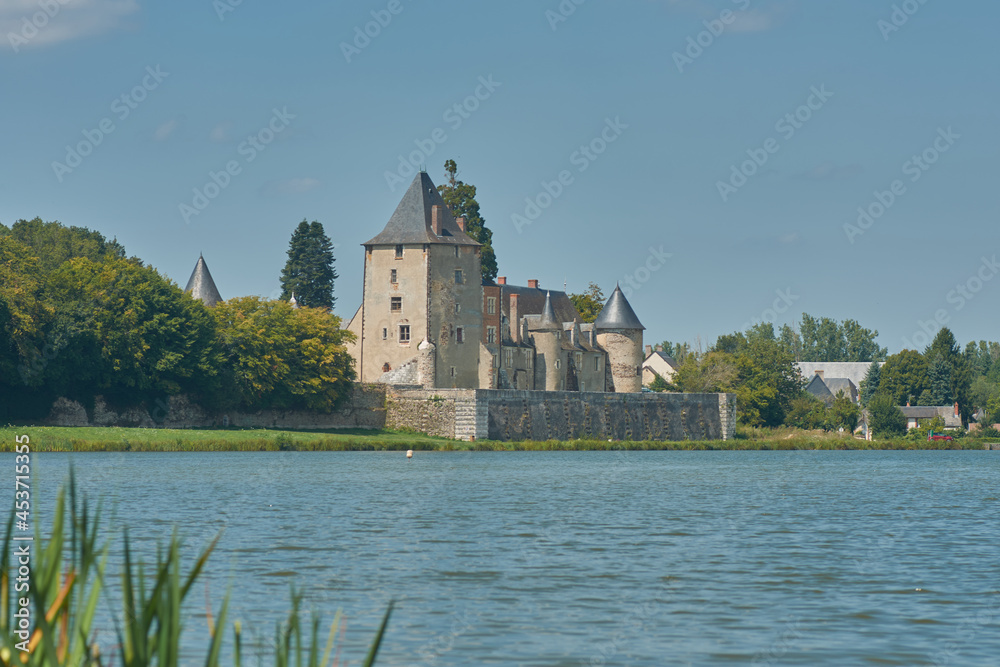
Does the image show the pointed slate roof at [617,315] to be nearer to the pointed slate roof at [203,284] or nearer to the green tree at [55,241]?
the pointed slate roof at [203,284]

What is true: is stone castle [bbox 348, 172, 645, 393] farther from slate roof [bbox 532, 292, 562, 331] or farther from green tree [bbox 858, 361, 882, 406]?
green tree [bbox 858, 361, 882, 406]

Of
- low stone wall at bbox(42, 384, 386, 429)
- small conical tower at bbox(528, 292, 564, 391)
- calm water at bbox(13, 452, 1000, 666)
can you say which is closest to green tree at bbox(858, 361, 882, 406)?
small conical tower at bbox(528, 292, 564, 391)

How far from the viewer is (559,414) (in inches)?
2613

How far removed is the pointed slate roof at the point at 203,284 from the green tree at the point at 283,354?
56.0 feet

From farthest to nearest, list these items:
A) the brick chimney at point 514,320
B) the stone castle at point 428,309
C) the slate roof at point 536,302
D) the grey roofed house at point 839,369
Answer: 1. the grey roofed house at point 839,369
2. the slate roof at point 536,302
3. the brick chimney at point 514,320
4. the stone castle at point 428,309

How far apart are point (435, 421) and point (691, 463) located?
16349 mm

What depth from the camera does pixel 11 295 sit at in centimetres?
4831

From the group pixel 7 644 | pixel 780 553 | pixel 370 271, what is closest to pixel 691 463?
pixel 370 271

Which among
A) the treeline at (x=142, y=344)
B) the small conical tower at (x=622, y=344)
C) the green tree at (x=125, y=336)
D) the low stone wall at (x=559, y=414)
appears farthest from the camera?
the small conical tower at (x=622, y=344)

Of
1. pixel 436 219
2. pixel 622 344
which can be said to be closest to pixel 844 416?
pixel 622 344

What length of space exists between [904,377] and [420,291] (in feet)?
176

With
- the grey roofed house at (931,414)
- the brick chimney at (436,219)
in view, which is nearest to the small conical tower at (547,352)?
the brick chimney at (436,219)

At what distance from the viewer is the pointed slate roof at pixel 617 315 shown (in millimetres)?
79688

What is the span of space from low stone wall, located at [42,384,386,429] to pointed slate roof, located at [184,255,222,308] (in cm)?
1823
